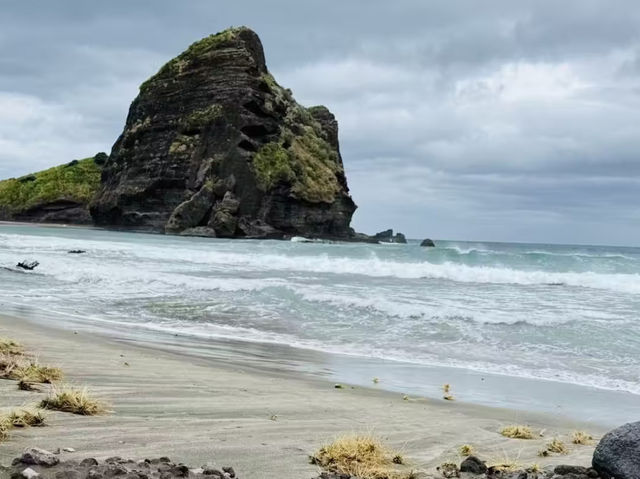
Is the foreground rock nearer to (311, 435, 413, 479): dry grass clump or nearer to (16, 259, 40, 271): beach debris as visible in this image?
(311, 435, 413, 479): dry grass clump

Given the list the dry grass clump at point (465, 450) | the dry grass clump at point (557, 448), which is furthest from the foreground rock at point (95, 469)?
the dry grass clump at point (557, 448)

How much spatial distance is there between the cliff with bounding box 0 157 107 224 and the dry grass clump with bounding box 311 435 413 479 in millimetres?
107949

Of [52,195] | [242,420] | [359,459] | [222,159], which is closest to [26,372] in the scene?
[242,420]

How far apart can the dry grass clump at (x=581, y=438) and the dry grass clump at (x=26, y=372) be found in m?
4.45

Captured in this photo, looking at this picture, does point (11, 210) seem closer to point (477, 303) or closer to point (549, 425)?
point (477, 303)

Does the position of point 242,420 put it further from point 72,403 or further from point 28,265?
point 28,265

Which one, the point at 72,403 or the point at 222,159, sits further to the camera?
the point at 222,159

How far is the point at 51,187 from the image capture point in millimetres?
109625

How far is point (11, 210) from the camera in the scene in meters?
110

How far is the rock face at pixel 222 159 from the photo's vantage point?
77.3 meters

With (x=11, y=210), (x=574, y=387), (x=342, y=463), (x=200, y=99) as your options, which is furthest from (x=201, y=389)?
(x=11, y=210)

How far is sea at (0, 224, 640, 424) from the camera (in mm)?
8609

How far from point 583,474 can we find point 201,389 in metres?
3.56

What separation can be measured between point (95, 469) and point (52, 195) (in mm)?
113032
